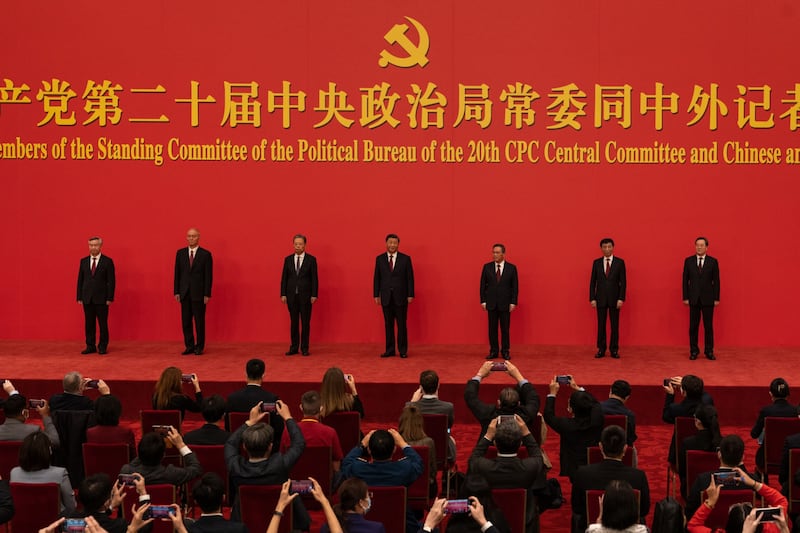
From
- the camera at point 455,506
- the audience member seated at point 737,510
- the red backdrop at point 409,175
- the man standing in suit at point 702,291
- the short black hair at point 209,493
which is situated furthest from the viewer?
the red backdrop at point 409,175

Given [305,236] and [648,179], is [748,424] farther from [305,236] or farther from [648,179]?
[305,236]

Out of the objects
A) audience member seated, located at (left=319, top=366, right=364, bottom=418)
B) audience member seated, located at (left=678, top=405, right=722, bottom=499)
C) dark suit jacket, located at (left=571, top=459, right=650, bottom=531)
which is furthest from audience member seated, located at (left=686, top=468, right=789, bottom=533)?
audience member seated, located at (left=319, top=366, right=364, bottom=418)

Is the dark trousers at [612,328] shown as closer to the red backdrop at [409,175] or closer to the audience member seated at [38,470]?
the red backdrop at [409,175]

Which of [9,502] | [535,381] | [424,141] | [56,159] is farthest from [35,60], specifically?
[9,502]

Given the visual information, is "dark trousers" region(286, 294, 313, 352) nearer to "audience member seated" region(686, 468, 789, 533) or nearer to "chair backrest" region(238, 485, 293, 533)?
"chair backrest" region(238, 485, 293, 533)

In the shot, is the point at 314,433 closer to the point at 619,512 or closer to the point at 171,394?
the point at 171,394

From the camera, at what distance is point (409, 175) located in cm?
1048

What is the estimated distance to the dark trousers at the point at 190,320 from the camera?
9.91m

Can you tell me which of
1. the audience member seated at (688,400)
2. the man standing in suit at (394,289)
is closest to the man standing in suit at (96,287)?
the man standing in suit at (394,289)

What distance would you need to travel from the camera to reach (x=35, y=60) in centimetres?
1064

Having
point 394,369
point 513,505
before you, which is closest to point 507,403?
point 513,505

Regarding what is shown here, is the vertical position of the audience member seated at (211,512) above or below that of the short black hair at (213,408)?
below

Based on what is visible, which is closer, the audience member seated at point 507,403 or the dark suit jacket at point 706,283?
the audience member seated at point 507,403

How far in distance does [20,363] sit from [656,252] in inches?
261
